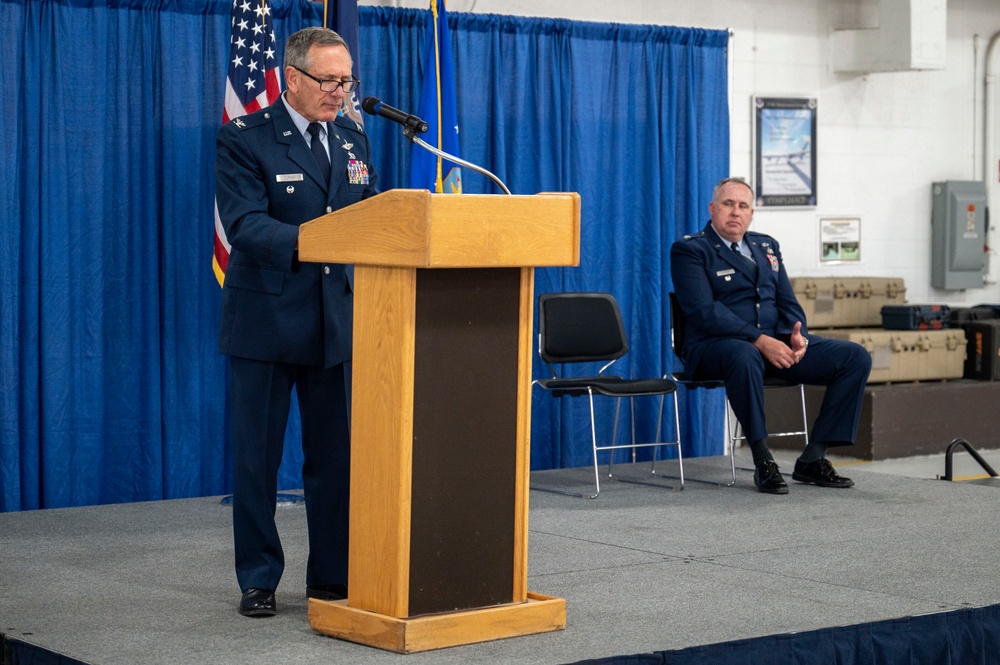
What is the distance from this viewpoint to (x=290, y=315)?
3299 millimetres

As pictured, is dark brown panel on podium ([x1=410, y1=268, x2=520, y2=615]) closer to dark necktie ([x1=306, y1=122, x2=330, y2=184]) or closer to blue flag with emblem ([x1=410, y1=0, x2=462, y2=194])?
dark necktie ([x1=306, y1=122, x2=330, y2=184])

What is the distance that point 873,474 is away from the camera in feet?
20.0

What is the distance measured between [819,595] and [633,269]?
3.20 meters

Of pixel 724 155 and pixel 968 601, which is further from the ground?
pixel 724 155

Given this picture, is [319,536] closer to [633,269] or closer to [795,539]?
[795,539]

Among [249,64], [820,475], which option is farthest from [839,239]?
[249,64]

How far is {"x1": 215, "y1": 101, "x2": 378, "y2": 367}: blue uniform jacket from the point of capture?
3.26 meters

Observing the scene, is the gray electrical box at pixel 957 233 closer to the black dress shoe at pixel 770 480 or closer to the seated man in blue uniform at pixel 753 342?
the seated man in blue uniform at pixel 753 342

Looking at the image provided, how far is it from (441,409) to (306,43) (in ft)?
3.10

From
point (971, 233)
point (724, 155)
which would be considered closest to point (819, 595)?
point (724, 155)

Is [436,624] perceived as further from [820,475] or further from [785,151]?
[785,151]

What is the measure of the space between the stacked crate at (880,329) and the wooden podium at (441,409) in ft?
15.8

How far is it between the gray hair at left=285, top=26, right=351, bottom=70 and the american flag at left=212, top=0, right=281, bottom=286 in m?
2.07

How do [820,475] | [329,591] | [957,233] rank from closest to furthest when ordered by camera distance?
[329,591] < [820,475] < [957,233]
